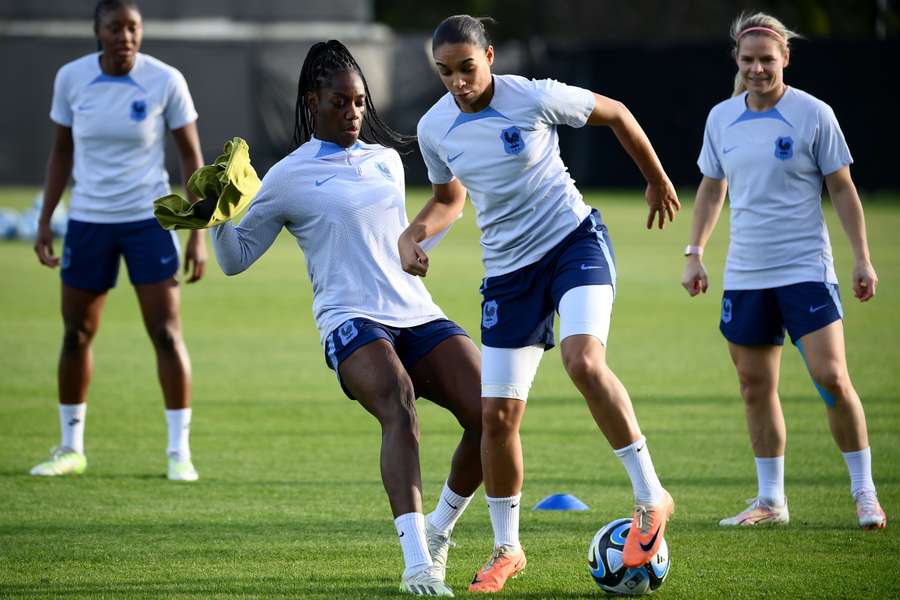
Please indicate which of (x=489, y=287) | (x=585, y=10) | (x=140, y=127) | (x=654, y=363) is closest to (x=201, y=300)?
(x=654, y=363)

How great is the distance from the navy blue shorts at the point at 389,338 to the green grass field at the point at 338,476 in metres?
0.89

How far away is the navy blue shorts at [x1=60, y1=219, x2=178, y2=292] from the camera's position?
314 inches

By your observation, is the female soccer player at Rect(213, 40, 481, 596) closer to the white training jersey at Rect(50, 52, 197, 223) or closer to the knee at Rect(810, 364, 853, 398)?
the knee at Rect(810, 364, 853, 398)

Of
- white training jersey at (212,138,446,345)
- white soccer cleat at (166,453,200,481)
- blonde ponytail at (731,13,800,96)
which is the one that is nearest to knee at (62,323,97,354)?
white soccer cleat at (166,453,200,481)

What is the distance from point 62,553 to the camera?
6.22m

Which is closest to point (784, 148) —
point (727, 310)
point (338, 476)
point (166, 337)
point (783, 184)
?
point (783, 184)

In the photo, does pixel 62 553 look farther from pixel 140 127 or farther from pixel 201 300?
pixel 201 300

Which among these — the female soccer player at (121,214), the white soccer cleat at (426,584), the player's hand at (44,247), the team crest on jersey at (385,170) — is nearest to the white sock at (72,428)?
the female soccer player at (121,214)

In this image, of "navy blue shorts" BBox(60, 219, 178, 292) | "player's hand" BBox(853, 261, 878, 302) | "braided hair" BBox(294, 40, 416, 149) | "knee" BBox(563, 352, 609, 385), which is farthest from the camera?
"navy blue shorts" BBox(60, 219, 178, 292)

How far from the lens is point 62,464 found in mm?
8039

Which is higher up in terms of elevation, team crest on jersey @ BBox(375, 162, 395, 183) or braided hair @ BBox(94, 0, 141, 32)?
braided hair @ BBox(94, 0, 141, 32)

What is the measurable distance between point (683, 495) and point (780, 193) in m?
1.72

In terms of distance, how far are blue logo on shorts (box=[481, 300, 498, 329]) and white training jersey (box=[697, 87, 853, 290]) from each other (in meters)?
1.65

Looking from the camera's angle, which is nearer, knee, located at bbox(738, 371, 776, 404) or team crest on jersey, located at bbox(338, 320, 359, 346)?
team crest on jersey, located at bbox(338, 320, 359, 346)
